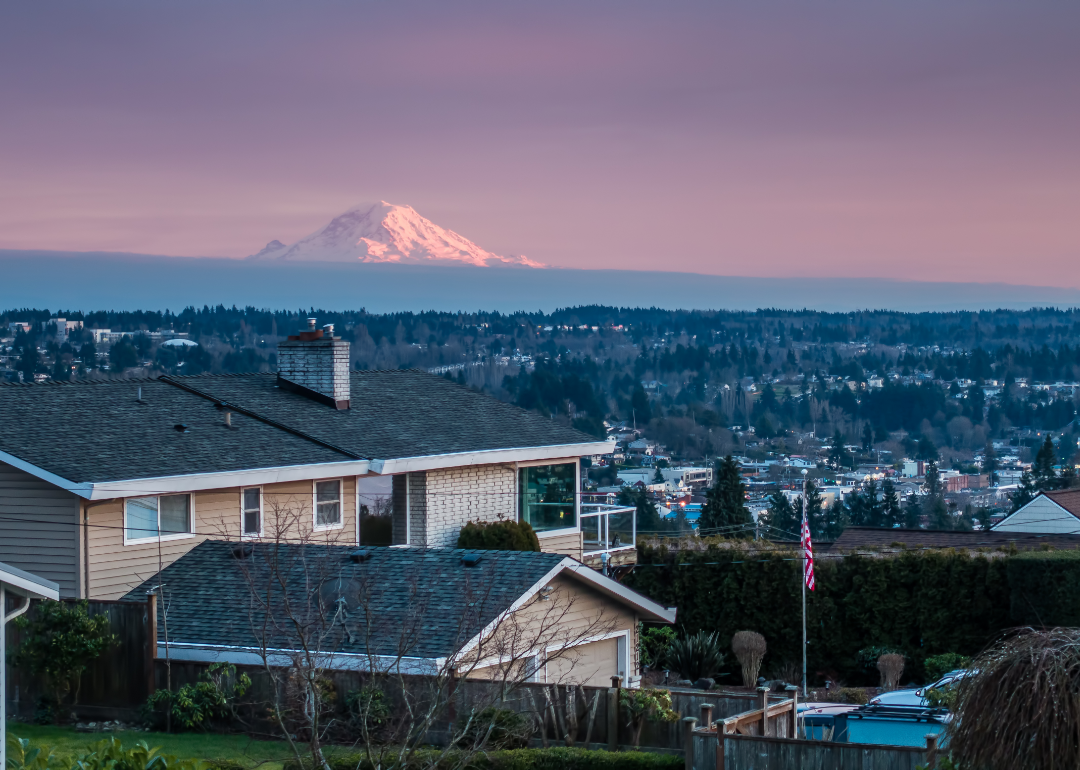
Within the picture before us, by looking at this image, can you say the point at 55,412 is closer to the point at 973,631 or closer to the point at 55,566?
the point at 55,566

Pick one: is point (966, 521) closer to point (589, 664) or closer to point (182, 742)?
point (589, 664)

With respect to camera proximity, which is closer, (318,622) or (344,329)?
(318,622)

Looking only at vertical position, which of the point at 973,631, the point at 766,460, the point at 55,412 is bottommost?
the point at 766,460

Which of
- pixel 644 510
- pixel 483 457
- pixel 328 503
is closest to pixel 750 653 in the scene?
pixel 483 457

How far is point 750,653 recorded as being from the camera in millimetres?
28406

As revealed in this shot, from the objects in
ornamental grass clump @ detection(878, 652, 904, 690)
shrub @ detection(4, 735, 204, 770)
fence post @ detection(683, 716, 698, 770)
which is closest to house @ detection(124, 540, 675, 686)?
fence post @ detection(683, 716, 698, 770)

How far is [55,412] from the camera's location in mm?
23203

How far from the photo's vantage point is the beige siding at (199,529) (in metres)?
20.6

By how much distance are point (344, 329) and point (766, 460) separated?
61.5 metres

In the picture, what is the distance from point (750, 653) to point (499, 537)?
6.45m

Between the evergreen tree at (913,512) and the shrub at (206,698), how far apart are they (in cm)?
8815

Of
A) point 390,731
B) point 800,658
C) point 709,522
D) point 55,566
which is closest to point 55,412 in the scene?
point 55,566

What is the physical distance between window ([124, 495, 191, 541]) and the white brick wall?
17.8 feet

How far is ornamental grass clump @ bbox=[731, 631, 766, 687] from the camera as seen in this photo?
93.1 feet
